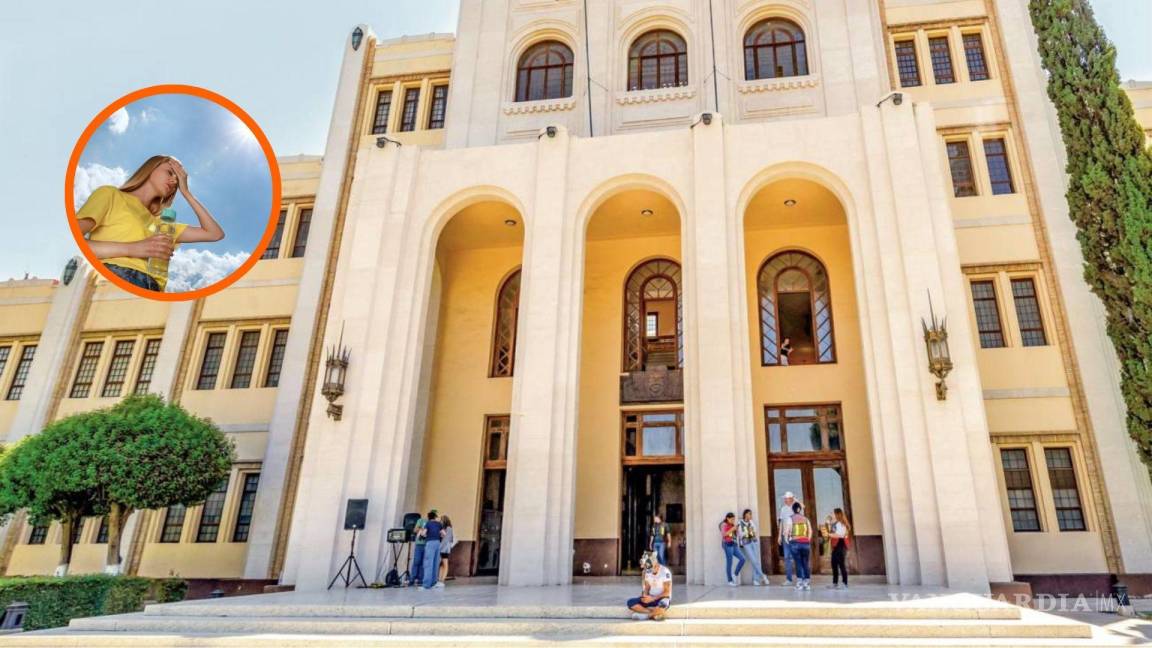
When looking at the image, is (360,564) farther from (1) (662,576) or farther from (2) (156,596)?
(1) (662,576)

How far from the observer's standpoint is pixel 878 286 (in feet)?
42.7

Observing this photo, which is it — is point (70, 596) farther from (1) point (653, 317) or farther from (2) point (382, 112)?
(2) point (382, 112)

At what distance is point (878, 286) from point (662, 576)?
25.5 ft

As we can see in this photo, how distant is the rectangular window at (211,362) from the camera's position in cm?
1895

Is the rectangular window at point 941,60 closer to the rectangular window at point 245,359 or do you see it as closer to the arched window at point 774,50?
the arched window at point 774,50

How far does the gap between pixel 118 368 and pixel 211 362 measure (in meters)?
3.26

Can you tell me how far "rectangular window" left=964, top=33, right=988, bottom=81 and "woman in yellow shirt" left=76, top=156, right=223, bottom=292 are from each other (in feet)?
60.4

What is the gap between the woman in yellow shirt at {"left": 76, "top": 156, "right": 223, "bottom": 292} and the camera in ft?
29.9

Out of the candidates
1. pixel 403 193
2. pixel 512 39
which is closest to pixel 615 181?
pixel 403 193

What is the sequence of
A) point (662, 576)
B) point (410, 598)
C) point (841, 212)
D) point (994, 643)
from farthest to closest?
1. point (841, 212)
2. point (410, 598)
3. point (662, 576)
4. point (994, 643)

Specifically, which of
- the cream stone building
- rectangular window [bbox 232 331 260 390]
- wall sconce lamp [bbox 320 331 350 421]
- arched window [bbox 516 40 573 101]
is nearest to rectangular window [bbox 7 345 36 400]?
the cream stone building

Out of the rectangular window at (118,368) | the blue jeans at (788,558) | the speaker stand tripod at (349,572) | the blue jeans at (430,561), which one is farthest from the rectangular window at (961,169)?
the rectangular window at (118,368)

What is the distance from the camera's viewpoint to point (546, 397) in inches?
510

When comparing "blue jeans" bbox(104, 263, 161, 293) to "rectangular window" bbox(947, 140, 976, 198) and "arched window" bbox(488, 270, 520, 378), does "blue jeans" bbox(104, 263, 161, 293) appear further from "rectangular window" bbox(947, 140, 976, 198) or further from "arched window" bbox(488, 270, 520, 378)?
"rectangular window" bbox(947, 140, 976, 198)
